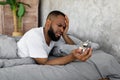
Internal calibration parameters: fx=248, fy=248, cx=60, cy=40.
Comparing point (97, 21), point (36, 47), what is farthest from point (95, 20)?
point (36, 47)

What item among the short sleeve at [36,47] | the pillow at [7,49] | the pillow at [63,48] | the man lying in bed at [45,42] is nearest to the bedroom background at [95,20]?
the pillow at [63,48]

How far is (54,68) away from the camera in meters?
1.71

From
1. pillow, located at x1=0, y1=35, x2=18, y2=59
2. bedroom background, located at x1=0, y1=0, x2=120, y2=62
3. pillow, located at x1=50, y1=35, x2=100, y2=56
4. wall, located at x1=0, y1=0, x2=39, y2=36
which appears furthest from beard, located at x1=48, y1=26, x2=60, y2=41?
wall, located at x1=0, y1=0, x2=39, y2=36

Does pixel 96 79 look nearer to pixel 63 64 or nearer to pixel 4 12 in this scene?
pixel 63 64

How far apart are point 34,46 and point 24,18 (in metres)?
1.99

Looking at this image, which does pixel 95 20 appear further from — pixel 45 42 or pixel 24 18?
pixel 24 18

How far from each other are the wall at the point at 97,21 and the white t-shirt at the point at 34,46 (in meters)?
0.60

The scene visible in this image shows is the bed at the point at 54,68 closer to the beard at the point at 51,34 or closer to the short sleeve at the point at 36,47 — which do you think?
the short sleeve at the point at 36,47

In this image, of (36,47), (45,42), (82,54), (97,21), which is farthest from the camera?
(97,21)

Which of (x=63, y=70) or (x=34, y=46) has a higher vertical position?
(x=34, y=46)

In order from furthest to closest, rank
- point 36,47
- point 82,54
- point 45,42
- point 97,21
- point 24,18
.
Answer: point 24,18
point 97,21
point 45,42
point 36,47
point 82,54

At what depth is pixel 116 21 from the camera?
85.9 inches

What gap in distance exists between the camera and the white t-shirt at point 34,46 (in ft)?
5.83

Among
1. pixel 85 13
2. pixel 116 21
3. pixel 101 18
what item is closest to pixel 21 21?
pixel 85 13
